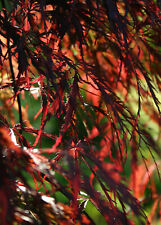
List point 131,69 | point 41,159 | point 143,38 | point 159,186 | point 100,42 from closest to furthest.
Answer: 1. point 41,159
2. point 131,69
3. point 143,38
4. point 100,42
5. point 159,186

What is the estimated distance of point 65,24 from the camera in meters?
0.80

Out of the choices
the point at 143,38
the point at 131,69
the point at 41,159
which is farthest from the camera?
the point at 143,38

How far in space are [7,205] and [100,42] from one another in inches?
30.0

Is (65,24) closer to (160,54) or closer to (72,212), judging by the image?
(160,54)

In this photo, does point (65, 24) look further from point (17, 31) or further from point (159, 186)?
point (159, 186)

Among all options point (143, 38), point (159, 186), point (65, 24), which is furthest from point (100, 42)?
point (159, 186)

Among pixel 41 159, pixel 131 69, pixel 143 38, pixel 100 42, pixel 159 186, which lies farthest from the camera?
pixel 159 186

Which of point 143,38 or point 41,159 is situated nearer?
point 41,159

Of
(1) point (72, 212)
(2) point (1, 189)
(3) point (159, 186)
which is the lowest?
(3) point (159, 186)

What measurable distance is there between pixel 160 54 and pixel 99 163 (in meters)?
0.60

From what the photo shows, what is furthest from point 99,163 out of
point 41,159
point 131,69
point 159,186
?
point 159,186

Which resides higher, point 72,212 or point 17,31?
point 17,31

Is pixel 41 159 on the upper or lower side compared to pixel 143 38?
lower

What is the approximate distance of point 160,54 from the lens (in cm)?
99
